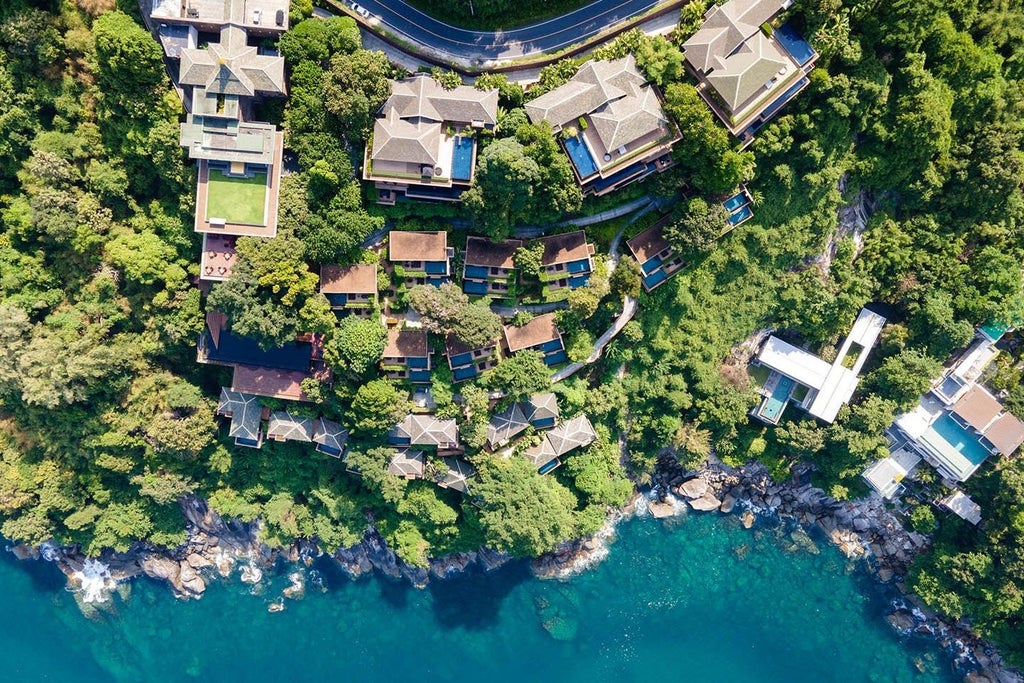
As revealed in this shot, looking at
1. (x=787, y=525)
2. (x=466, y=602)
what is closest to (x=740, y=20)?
(x=787, y=525)

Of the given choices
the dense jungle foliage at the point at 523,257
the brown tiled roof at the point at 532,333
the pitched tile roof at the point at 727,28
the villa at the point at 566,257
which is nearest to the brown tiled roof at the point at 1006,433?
the dense jungle foliage at the point at 523,257

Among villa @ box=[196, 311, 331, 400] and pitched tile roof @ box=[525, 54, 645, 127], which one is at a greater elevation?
pitched tile roof @ box=[525, 54, 645, 127]

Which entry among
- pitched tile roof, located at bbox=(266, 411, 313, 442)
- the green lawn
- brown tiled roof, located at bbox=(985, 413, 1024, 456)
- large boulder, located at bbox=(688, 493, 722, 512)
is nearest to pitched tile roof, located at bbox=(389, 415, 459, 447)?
pitched tile roof, located at bbox=(266, 411, 313, 442)

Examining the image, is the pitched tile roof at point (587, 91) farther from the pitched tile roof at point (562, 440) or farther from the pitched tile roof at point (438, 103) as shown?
the pitched tile roof at point (562, 440)

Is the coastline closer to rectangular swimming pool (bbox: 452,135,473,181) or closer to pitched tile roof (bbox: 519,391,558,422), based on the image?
pitched tile roof (bbox: 519,391,558,422)

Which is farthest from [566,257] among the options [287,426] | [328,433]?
[287,426]

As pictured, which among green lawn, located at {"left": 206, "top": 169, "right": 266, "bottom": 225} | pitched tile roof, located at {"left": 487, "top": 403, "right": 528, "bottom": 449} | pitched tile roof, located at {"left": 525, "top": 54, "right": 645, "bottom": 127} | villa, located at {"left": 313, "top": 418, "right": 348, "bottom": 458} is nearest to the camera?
pitched tile roof, located at {"left": 525, "top": 54, "right": 645, "bottom": 127}
